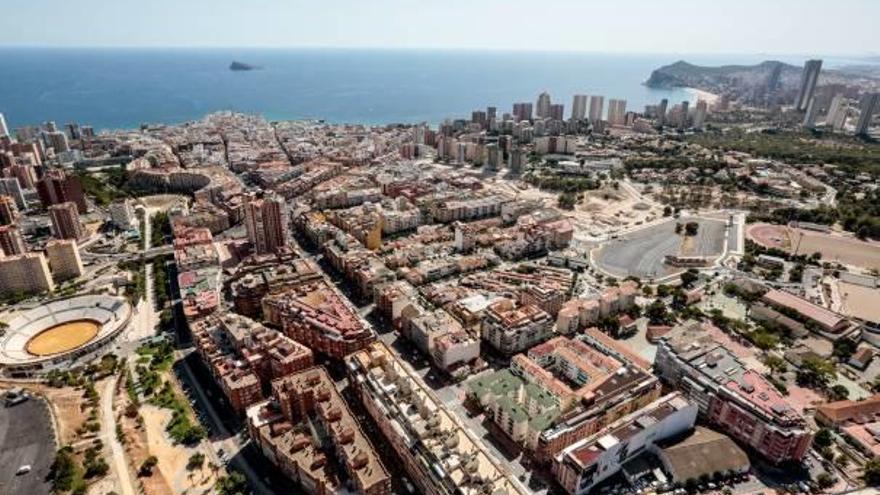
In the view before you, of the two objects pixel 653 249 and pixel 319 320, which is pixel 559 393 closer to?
pixel 319 320

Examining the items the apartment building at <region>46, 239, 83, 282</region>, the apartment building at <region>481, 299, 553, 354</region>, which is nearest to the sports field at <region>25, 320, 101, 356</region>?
the apartment building at <region>46, 239, 83, 282</region>

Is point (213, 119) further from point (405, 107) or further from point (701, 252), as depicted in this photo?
point (701, 252)

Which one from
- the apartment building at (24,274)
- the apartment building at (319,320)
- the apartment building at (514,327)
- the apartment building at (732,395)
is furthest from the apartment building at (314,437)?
the apartment building at (24,274)

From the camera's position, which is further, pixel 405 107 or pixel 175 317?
pixel 405 107

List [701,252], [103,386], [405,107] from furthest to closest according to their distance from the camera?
Answer: 1. [405,107]
2. [701,252]
3. [103,386]

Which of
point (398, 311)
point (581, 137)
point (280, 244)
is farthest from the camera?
point (581, 137)

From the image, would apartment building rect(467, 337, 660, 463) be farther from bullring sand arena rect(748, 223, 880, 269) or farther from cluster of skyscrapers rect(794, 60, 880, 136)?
cluster of skyscrapers rect(794, 60, 880, 136)

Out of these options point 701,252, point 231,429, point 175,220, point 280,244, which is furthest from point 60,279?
point 701,252
